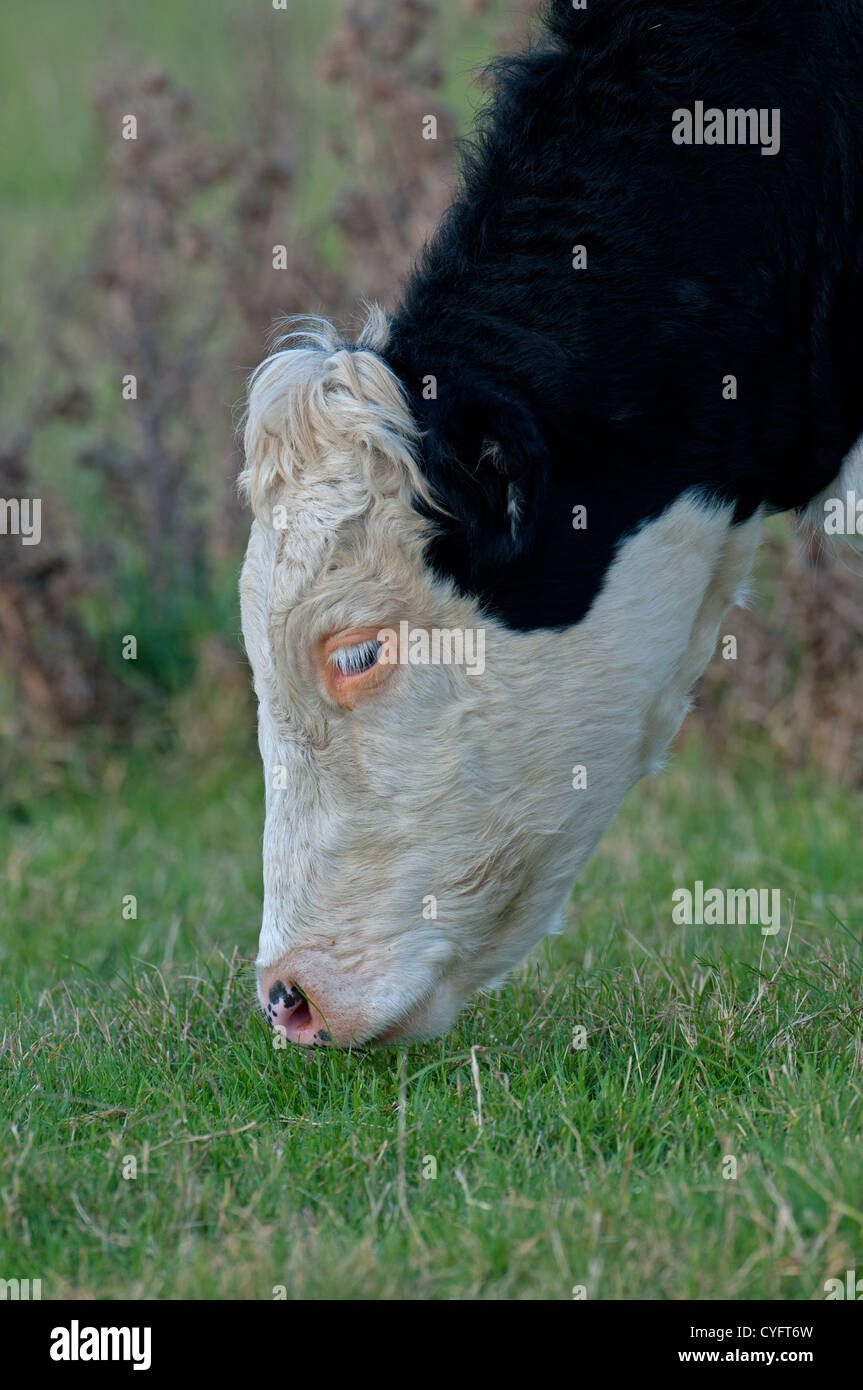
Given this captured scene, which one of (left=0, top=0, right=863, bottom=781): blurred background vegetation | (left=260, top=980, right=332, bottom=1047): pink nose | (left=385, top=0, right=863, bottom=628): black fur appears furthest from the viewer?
(left=0, top=0, right=863, bottom=781): blurred background vegetation

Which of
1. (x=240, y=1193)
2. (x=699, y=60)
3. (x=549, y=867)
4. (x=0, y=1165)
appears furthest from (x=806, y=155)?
(x=0, y=1165)

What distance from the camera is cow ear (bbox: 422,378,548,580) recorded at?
10.5 ft

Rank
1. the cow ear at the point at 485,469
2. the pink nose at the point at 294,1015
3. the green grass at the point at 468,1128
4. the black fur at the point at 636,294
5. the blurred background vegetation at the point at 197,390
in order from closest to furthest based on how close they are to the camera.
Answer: the green grass at the point at 468,1128 → the cow ear at the point at 485,469 → the black fur at the point at 636,294 → the pink nose at the point at 294,1015 → the blurred background vegetation at the point at 197,390

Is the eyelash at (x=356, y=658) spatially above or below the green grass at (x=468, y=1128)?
above

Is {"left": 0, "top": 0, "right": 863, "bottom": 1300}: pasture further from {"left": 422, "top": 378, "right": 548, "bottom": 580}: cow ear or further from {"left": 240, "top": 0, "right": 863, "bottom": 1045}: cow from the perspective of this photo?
{"left": 422, "top": 378, "right": 548, "bottom": 580}: cow ear

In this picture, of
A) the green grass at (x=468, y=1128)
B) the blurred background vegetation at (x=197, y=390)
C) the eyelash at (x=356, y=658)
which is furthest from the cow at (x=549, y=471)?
the blurred background vegetation at (x=197, y=390)

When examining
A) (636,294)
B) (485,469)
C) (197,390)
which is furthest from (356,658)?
(197,390)

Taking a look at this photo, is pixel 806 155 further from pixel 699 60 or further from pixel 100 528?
→ pixel 100 528

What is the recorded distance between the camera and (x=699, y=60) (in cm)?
353

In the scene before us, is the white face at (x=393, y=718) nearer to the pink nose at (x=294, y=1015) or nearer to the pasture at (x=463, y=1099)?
the pink nose at (x=294, y=1015)

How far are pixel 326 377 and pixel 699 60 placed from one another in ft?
3.50

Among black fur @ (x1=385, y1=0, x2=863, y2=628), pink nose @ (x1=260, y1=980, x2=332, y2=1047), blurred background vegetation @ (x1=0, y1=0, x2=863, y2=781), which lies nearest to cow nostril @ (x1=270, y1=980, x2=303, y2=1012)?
pink nose @ (x1=260, y1=980, x2=332, y2=1047)

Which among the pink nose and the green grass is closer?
the green grass

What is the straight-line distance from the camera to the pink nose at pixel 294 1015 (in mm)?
3504
